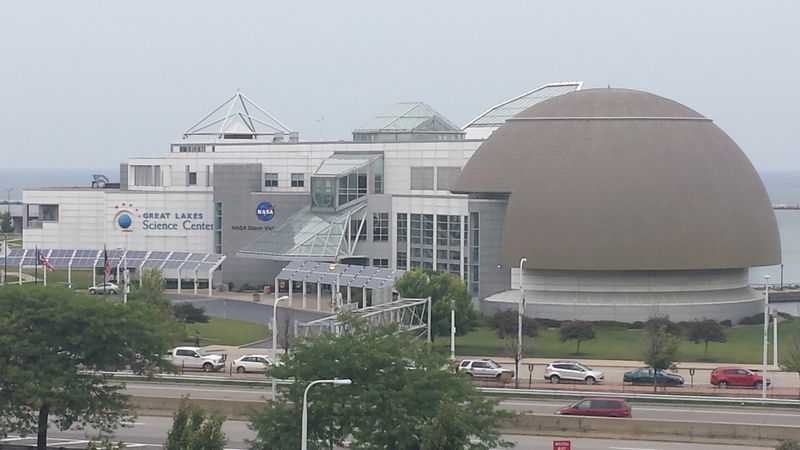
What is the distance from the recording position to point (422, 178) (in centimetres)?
10631

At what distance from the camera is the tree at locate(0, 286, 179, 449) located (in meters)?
47.7

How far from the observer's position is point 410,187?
4200 inches

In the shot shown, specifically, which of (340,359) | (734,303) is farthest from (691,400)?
(734,303)

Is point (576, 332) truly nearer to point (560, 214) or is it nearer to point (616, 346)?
point (616, 346)

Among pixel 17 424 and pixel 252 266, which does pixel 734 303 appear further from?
pixel 17 424

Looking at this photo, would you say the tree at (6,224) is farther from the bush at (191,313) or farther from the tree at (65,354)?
the tree at (65,354)

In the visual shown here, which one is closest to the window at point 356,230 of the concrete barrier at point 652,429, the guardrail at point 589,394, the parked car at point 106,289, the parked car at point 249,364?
the parked car at point 106,289

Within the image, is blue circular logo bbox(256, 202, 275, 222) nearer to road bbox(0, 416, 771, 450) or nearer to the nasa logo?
the nasa logo

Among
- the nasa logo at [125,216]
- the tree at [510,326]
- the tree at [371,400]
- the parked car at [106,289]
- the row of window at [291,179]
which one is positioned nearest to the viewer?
the tree at [371,400]

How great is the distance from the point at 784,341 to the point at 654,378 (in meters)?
16.6

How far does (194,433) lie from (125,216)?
7836 centimetres

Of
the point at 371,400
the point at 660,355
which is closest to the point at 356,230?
the point at 660,355

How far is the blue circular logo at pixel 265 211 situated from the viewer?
11119cm

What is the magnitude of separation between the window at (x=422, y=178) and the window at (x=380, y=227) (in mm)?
3299
